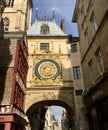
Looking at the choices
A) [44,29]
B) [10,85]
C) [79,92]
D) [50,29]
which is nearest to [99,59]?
[10,85]

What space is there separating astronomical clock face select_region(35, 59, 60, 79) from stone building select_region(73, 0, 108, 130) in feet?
19.0

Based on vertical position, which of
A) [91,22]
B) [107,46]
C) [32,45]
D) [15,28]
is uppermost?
[15,28]

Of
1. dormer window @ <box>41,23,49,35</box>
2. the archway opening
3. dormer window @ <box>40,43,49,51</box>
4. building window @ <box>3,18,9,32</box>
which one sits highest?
building window @ <box>3,18,9,32</box>

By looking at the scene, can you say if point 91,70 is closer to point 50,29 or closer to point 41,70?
point 41,70

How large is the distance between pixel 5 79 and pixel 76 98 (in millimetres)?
8404

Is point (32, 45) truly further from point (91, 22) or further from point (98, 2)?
point (98, 2)

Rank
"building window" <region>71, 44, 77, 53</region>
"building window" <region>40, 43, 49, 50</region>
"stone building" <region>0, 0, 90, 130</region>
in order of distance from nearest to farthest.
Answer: "stone building" <region>0, 0, 90, 130</region> < "building window" <region>71, 44, 77, 53</region> < "building window" <region>40, 43, 49, 50</region>

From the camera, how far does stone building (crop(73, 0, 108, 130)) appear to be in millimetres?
9602

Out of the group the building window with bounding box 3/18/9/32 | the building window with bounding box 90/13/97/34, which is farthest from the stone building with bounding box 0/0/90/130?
the building window with bounding box 90/13/97/34

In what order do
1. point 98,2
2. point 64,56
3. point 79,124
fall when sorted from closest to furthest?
point 98,2 → point 79,124 → point 64,56

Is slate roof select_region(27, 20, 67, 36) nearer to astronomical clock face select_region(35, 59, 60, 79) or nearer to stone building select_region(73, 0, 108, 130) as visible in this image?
astronomical clock face select_region(35, 59, 60, 79)

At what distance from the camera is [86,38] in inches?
565

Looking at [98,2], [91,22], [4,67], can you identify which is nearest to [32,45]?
[4,67]

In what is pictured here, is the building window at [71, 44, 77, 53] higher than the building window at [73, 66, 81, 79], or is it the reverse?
the building window at [71, 44, 77, 53]
